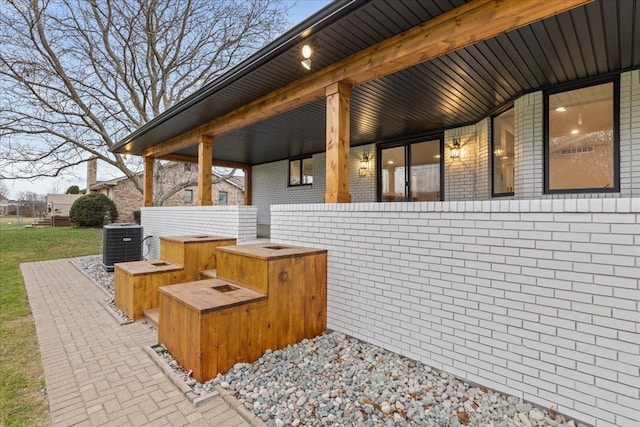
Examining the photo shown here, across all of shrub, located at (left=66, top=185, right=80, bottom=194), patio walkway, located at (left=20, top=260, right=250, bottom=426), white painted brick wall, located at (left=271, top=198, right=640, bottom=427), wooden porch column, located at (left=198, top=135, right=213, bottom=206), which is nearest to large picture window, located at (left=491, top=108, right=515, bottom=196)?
Answer: white painted brick wall, located at (left=271, top=198, right=640, bottom=427)

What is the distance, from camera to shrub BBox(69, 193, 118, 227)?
54.6 feet

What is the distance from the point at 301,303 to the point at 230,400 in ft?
3.83

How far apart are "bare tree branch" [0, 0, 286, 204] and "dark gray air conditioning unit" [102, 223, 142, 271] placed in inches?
215

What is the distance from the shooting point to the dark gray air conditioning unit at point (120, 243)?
659 centimetres

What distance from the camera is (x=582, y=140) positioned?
4172 millimetres

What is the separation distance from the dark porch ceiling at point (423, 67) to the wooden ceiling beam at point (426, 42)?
90mm

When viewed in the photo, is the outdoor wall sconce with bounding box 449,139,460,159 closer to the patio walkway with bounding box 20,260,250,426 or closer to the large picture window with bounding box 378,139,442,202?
the large picture window with bounding box 378,139,442,202

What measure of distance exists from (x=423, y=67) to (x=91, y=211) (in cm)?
1849

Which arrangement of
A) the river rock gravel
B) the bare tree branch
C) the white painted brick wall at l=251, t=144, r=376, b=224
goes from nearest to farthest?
the river rock gravel
the white painted brick wall at l=251, t=144, r=376, b=224
the bare tree branch

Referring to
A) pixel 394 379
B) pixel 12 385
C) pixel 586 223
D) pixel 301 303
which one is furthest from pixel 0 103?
pixel 586 223

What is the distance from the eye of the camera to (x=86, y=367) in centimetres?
278

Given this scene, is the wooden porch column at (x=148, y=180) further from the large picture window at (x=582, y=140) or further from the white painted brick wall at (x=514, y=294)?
the large picture window at (x=582, y=140)

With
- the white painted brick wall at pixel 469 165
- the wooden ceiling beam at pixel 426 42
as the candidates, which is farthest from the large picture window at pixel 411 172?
the wooden ceiling beam at pixel 426 42

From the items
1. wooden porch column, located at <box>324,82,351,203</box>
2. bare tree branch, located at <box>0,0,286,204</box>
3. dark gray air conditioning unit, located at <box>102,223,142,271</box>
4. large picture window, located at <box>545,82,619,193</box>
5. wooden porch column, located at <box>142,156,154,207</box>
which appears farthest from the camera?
bare tree branch, located at <box>0,0,286,204</box>
